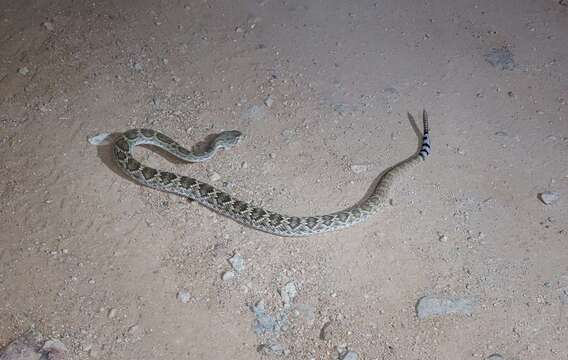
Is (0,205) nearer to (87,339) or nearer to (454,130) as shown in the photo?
(87,339)

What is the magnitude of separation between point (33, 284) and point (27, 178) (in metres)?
1.51

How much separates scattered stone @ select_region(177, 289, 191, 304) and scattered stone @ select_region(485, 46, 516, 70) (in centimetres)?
582

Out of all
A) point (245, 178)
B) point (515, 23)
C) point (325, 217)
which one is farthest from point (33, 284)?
point (515, 23)

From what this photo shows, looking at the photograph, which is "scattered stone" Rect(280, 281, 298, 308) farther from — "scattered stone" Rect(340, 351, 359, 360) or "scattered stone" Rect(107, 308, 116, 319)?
"scattered stone" Rect(107, 308, 116, 319)

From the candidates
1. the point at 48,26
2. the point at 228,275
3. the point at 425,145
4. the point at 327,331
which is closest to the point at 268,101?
the point at 425,145

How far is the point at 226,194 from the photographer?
21.7ft

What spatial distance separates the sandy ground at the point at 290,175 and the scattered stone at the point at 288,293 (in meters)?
0.02

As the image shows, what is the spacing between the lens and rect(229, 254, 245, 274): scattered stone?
6000 millimetres

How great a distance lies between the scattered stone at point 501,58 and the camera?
28.2 feet

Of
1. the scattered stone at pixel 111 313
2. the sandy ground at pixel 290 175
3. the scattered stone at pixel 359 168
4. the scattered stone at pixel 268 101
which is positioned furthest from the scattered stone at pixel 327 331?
the scattered stone at pixel 268 101

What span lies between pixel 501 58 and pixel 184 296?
20.0 ft

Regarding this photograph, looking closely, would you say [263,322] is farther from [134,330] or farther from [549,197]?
[549,197]

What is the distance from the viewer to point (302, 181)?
22.8 feet

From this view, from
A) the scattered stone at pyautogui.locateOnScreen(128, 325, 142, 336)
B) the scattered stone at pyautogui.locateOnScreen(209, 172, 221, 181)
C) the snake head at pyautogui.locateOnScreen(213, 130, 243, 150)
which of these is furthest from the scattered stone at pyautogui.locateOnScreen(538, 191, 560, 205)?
the scattered stone at pyautogui.locateOnScreen(128, 325, 142, 336)
